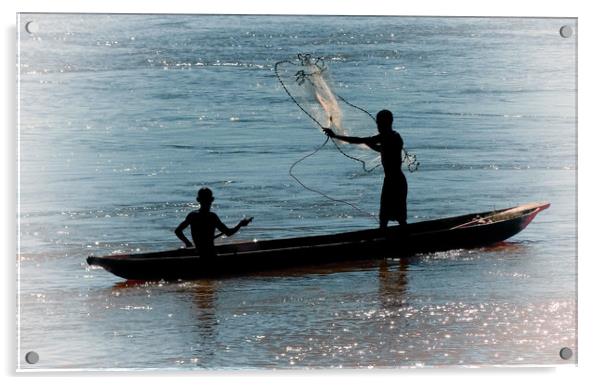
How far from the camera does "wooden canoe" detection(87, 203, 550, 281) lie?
457 centimetres

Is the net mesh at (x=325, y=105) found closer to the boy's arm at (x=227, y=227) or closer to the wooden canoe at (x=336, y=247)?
the wooden canoe at (x=336, y=247)

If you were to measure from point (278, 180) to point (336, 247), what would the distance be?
1.18ft

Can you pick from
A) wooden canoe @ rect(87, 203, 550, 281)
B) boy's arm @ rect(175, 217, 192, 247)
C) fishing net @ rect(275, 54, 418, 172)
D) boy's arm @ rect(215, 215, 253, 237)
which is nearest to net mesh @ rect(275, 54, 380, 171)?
fishing net @ rect(275, 54, 418, 172)

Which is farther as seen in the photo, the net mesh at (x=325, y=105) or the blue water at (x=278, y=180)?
the net mesh at (x=325, y=105)

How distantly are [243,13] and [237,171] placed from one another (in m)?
0.58

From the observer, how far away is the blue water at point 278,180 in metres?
4.43

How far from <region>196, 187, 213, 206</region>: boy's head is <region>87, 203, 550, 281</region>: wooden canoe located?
181mm

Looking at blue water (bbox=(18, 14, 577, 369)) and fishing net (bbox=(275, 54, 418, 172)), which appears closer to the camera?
blue water (bbox=(18, 14, 577, 369))

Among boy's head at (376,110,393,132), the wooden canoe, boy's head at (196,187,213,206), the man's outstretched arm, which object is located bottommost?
the wooden canoe

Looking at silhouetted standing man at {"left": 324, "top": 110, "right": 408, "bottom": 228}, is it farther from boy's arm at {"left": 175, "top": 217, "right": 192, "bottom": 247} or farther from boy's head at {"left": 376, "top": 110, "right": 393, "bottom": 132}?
boy's arm at {"left": 175, "top": 217, "right": 192, "bottom": 247}

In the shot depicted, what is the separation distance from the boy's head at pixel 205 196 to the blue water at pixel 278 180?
0.10 feet

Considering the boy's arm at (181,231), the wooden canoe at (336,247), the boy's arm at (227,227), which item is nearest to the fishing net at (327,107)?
the wooden canoe at (336,247)

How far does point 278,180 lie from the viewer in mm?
4602

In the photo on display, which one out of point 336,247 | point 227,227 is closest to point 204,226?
point 227,227
